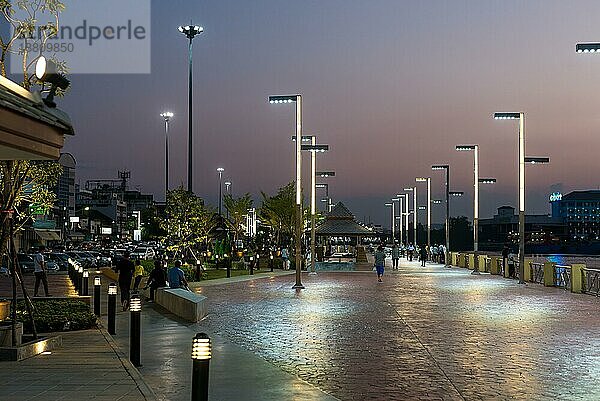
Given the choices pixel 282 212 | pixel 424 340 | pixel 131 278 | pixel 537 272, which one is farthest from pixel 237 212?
pixel 424 340

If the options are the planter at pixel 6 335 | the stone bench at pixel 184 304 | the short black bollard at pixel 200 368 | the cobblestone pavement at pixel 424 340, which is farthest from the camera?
the stone bench at pixel 184 304

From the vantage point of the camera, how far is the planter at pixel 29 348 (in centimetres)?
1382

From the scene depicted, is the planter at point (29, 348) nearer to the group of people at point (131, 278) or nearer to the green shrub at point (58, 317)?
the green shrub at point (58, 317)

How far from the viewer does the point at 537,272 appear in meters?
40.3

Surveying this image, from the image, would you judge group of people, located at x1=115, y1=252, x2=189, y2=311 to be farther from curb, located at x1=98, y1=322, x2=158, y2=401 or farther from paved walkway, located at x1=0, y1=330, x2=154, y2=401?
paved walkway, located at x1=0, y1=330, x2=154, y2=401

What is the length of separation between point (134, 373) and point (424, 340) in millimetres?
6876

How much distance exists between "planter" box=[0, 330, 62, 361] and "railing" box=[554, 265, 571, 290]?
2462cm

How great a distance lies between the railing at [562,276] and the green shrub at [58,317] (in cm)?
2154

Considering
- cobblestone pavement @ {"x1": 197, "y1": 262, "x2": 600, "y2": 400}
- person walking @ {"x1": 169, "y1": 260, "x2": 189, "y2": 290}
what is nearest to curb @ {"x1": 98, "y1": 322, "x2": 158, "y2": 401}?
cobblestone pavement @ {"x1": 197, "y1": 262, "x2": 600, "y2": 400}

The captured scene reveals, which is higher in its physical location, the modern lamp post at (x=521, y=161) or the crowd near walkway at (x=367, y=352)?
the modern lamp post at (x=521, y=161)

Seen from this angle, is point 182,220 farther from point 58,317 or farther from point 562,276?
point 58,317

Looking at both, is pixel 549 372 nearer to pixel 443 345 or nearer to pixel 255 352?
pixel 443 345

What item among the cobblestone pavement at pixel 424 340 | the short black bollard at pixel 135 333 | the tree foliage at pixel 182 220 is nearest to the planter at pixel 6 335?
the short black bollard at pixel 135 333

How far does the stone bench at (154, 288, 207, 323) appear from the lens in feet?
69.2
